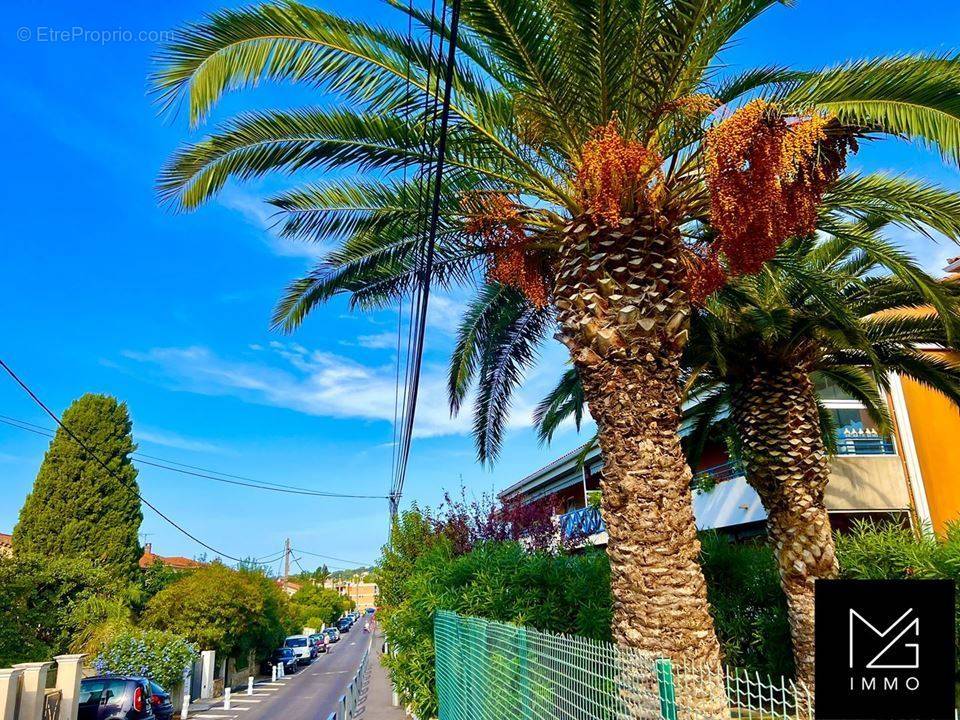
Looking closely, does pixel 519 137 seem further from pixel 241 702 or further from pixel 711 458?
pixel 241 702

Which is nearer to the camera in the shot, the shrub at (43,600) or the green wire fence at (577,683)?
the green wire fence at (577,683)

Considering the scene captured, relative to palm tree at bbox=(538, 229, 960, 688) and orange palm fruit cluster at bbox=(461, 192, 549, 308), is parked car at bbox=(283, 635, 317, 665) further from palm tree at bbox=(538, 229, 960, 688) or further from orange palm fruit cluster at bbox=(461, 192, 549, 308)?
orange palm fruit cluster at bbox=(461, 192, 549, 308)

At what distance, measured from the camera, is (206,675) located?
2577 cm

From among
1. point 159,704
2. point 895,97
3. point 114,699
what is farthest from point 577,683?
point 159,704

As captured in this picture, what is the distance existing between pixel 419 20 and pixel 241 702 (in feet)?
80.9

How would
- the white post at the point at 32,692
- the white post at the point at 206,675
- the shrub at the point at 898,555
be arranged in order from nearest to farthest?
the shrub at the point at 898,555, the white post at the point at 32,692, the white post at the point at 206,675

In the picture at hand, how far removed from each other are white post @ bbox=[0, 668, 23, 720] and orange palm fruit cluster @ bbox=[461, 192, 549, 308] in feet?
37.4

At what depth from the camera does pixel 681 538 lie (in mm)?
5746

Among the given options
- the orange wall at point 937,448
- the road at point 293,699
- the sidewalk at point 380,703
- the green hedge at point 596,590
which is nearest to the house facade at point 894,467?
the orange wall at point 937,448

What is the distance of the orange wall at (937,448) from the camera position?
1759 cm

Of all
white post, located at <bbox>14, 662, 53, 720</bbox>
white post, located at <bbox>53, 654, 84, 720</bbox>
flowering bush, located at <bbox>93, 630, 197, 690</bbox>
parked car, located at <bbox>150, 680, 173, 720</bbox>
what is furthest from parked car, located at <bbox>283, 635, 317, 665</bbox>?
→ white post, located at <bbox>14, 662, 53, 720</bbox>

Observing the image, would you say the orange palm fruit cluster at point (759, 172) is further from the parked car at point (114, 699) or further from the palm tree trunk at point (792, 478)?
the parked car at point (114, 699)

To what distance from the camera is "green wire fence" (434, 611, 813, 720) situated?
10.0 ft

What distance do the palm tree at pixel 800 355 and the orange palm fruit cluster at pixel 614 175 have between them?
2912mm
